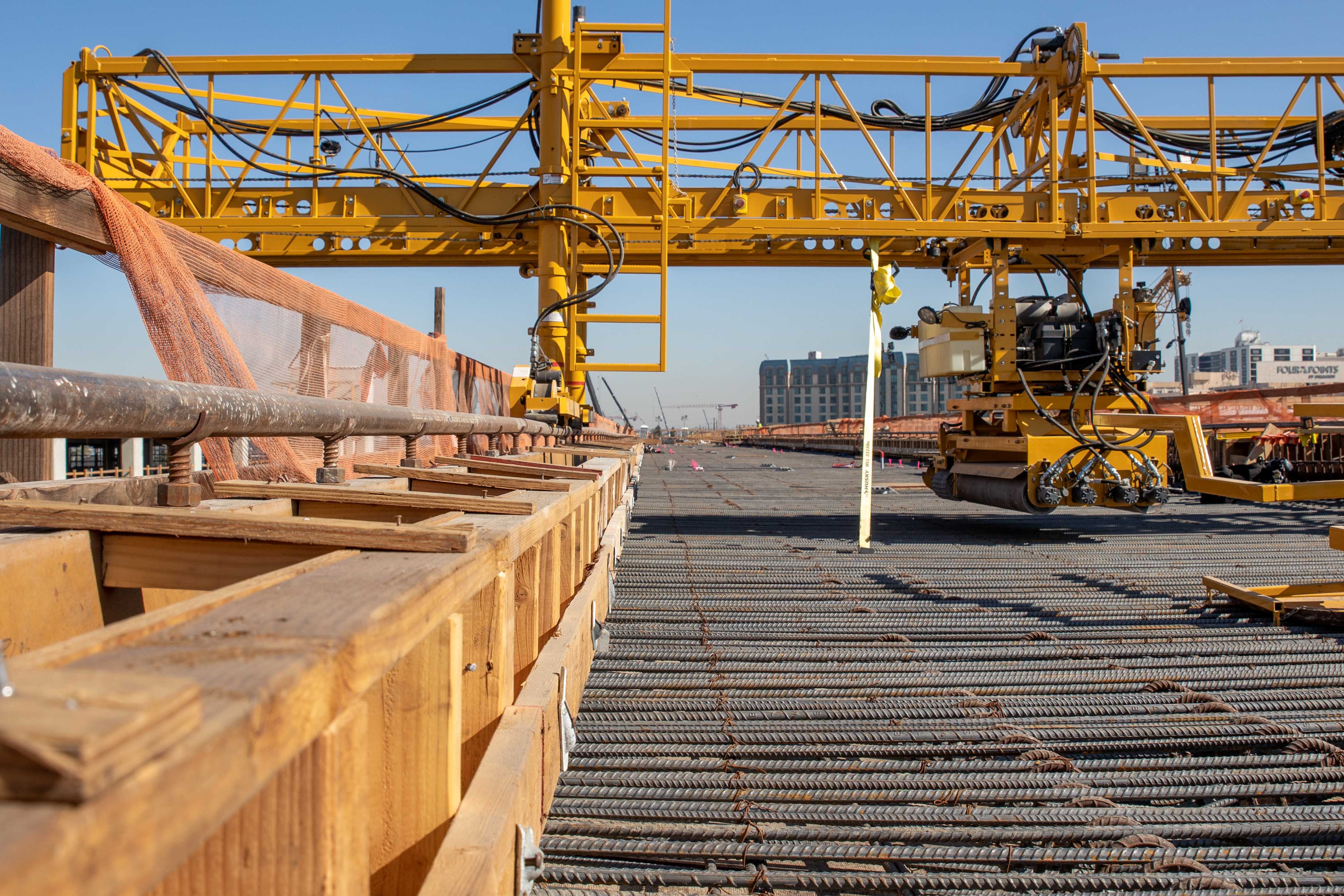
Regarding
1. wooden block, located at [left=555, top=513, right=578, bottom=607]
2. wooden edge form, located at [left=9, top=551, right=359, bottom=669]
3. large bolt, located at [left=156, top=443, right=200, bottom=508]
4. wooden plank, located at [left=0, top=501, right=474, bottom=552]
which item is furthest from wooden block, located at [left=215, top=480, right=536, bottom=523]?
wooden block, located at [left=555, top=513, right=578, bottom=607]

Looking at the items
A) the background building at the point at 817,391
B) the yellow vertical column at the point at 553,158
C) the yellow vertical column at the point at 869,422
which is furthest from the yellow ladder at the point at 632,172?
the background building at the point at 817,391

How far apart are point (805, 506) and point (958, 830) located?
29.3 ft

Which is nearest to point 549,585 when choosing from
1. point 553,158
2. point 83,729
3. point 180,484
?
point 180,484

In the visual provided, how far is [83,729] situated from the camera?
547mm

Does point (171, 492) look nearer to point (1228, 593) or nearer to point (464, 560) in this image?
point (464, 560)

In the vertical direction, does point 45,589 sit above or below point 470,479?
below

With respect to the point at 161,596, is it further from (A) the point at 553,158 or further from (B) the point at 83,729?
(A) the point at 553,158

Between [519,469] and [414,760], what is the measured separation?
2.42 meters

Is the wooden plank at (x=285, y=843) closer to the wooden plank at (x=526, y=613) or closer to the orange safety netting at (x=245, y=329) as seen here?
the wooden plank at (x=526, y=613)

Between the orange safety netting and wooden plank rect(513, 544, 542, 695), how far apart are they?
94 cm

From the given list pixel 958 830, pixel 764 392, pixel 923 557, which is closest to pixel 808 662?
pixel 958 830

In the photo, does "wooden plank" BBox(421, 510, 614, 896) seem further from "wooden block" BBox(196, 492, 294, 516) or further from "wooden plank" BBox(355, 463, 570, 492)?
"wooden block" BBox(196, 492, 294, 516)

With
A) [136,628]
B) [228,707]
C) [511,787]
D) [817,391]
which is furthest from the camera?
[817,391]

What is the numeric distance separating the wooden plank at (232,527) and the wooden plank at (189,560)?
0.04 m
